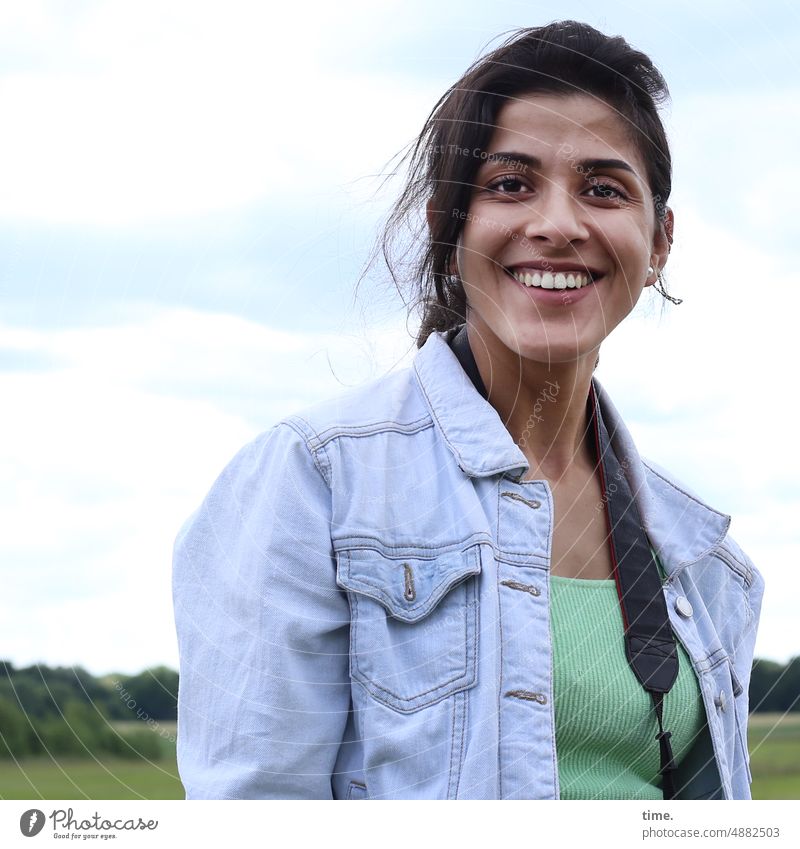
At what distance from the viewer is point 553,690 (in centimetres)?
199

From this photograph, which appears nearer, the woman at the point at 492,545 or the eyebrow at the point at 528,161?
the woman at the point at 492,545

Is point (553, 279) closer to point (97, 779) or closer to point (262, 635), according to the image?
point (262, 635)

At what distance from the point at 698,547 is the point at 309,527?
35.6 inches

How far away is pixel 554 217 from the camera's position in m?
2.07

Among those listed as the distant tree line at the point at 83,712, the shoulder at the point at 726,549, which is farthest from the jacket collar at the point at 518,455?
the distant tree line at the point at 83,712

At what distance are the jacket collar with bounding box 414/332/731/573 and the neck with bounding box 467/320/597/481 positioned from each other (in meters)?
0.07

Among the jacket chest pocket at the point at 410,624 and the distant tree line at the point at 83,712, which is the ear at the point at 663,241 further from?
the distant tree line at the point at 83,712

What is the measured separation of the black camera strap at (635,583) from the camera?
2105 mm

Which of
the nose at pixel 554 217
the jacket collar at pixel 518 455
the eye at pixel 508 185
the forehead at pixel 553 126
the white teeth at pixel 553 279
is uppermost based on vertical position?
the forehead at pixel 553 126
